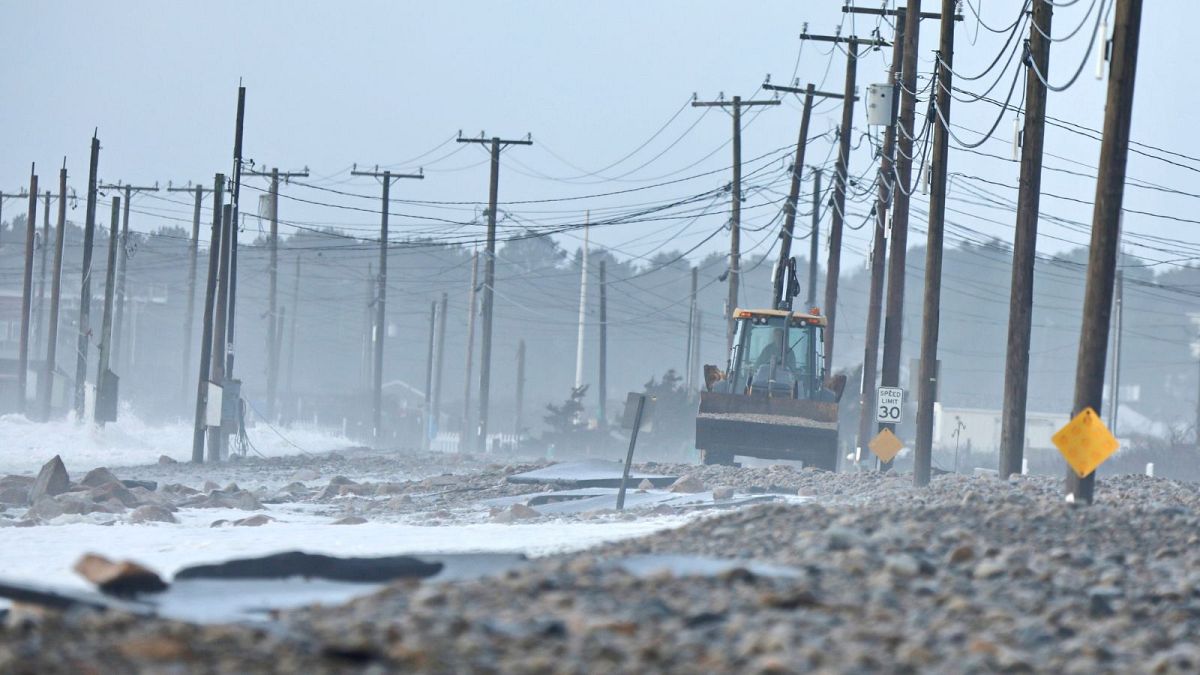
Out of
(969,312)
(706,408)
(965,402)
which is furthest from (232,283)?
(969,312)

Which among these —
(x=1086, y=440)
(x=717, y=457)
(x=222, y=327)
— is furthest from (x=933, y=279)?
(x=222, y=327)

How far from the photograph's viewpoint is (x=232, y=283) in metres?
44.4

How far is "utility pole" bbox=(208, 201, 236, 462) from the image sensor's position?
141 feet

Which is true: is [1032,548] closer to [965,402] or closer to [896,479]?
[896,479]

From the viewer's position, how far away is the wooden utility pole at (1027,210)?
23953mm

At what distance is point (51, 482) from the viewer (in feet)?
86.9

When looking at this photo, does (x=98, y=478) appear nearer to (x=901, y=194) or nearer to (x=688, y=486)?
(x=688, y=486)

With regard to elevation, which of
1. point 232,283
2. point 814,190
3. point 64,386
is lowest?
point 64,386

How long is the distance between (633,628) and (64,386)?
7196 cm

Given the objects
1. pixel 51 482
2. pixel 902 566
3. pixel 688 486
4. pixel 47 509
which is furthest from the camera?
pixel 51 482

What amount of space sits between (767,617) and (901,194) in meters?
23.9

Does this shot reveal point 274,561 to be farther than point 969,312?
No

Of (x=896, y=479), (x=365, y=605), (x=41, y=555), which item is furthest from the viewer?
(x=896, y=479)

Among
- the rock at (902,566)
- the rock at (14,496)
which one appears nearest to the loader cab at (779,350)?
the rock at (14,496)
